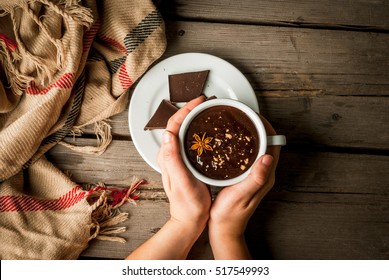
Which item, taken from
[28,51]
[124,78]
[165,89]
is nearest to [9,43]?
[28,51]

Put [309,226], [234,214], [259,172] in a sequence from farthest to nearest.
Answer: [309,226]
[234,214]
[259,172]

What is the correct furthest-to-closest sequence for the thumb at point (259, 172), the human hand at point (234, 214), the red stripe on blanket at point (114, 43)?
the red stripe on blanket at point (114, 43), the human hand at point (234, 214), the thumb at point (259, 172)

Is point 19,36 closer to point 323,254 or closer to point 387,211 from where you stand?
point 323,254

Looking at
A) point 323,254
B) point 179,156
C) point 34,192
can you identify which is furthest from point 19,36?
point 323,254

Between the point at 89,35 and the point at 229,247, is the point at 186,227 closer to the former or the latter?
the point at 229,247

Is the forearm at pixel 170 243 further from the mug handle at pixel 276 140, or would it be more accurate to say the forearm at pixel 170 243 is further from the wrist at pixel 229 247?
the mug handle at pixel 276 140

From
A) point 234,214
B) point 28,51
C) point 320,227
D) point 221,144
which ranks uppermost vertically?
point 28,51

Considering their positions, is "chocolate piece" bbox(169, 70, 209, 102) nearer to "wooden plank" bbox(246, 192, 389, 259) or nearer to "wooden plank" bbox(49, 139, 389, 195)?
"wooden plank" bbox(49, 139, 389, 195)

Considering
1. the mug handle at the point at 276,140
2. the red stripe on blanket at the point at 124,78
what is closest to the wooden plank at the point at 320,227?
the mug handle at the point at 276,140
